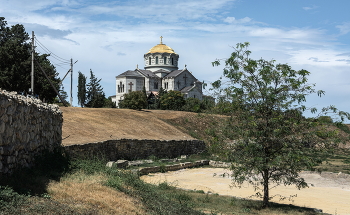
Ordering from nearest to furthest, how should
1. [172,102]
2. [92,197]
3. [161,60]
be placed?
[92,197] < [172,102] < [161,60]

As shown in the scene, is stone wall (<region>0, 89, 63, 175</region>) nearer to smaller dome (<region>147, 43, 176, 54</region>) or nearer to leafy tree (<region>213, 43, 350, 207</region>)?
leafy tree (<region>213, 43, 350, 207</region>)

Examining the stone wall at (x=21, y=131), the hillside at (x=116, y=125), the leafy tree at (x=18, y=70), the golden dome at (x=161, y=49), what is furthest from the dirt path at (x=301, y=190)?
the golden dome at (x=161, y=49)

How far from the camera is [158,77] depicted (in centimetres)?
9544

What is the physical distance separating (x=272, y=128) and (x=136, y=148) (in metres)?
15.9

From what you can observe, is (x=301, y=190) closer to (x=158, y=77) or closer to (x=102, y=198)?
(x=102, y=198)

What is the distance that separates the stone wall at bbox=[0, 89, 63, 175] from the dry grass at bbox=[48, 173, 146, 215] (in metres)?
1.07

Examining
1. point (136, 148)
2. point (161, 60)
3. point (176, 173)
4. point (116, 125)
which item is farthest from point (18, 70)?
point (161, 60)

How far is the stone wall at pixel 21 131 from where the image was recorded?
8.86 metres

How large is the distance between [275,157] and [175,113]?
40786 millimetres

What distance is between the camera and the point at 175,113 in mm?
53781

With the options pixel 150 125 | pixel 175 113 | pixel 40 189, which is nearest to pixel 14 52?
pixel 150 125

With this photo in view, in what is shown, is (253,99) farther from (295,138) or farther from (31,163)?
(31,163)

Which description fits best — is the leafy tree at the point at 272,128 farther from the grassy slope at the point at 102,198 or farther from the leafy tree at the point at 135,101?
the leafy tree at the point at 135,101

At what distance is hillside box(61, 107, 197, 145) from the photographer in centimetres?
2845
